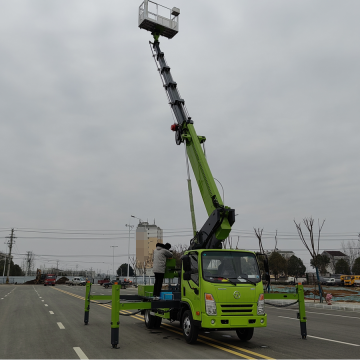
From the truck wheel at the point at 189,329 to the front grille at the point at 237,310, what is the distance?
35.7 inches

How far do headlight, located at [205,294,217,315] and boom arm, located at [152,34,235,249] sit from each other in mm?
2874

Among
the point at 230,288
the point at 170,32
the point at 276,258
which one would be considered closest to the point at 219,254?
the point at 230,288

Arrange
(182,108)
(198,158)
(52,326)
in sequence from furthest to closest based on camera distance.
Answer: (182,108)
(198,158)
(52,326)

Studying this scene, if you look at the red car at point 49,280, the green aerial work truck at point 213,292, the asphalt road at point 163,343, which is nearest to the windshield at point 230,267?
the green aerial work truck at point 213,292

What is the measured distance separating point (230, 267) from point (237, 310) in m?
1.04

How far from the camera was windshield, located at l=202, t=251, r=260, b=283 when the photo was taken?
858 centimetres

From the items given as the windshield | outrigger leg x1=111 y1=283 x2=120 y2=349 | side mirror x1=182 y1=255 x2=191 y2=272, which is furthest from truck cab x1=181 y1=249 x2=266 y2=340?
outrigger leg x1=111 y1=283 x2=120 y2=349

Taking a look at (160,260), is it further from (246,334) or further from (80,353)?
(80,353)

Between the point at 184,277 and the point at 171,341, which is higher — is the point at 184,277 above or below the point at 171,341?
above

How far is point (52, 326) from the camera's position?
38.9 feet

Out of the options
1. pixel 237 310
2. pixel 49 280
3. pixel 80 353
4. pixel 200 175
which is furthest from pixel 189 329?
pixel 49 280

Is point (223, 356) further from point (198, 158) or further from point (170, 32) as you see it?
point (170, 32)

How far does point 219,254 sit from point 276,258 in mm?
72267

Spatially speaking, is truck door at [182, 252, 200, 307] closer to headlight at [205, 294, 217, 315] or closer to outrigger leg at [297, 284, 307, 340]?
headlight at [205, 294, 217, 315]
